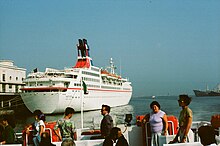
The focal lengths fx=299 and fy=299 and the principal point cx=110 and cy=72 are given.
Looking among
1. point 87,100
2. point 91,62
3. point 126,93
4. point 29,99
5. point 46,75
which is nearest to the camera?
point 29,99

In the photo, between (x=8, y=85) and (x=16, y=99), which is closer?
(x=16, y=99)

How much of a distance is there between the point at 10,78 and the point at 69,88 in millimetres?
16943

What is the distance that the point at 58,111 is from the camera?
1890 inches

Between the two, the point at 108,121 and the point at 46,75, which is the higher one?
the point at 46,75

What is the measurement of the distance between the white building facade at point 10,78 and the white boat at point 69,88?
6.32 m

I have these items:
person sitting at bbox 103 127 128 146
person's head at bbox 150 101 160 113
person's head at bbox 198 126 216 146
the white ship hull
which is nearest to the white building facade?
the white ship hull

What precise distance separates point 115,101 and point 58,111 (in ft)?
80.0

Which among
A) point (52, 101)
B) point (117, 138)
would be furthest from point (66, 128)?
point (52, 101)

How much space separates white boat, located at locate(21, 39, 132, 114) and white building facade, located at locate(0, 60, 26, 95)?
249 inches

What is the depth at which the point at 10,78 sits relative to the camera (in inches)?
2339

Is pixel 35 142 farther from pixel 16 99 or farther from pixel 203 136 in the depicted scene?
pixel 16 99

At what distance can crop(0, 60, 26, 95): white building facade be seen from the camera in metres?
56.2

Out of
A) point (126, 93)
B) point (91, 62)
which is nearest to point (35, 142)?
point (91, 62)

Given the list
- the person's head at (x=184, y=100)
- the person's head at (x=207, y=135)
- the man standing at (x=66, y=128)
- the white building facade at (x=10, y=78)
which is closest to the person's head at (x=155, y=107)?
the person's head at (x=184, y=100)
